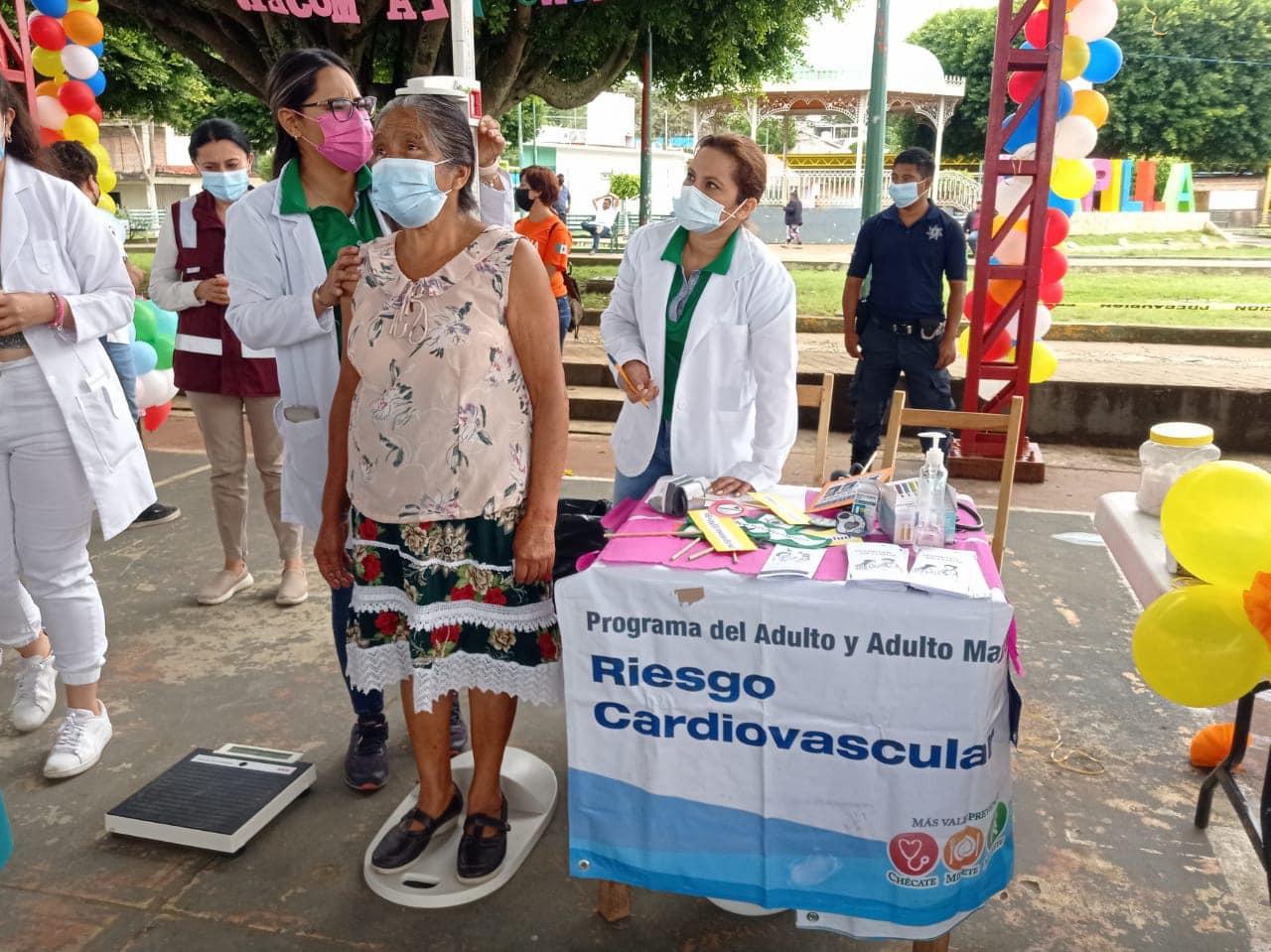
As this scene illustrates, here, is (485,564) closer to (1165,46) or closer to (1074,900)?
(1074,900)

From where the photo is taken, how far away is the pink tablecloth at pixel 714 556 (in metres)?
1.90

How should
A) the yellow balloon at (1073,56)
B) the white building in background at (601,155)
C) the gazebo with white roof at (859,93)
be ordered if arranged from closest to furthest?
the yellow balloon at (1073,56), the gazebo with white roof at (859,93), the white building in background at (601,155)

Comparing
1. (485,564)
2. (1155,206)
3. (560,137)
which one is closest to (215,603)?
(485,564)

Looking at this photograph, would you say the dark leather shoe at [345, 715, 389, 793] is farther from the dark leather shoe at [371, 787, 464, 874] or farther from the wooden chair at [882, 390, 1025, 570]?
the wooden chair at [882, 390, 1025, 570]

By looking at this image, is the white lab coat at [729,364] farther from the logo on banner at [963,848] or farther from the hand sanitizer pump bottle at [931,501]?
the logo on banner at [963,848]

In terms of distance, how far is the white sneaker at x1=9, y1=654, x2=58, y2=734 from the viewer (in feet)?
9.68

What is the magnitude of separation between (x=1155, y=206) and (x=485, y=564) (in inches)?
1324

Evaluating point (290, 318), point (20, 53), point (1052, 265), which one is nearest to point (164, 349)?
point (20, 53)

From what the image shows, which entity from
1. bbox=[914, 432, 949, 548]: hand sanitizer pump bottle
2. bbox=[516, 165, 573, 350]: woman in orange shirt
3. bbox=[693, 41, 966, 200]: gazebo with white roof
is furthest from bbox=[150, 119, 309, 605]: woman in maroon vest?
bbox=[693, 41, 966, 200]: gazebo with white roof

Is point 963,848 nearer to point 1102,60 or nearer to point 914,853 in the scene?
point 914,853

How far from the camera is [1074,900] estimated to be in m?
2.21

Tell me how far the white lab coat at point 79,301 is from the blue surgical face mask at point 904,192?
3.45m

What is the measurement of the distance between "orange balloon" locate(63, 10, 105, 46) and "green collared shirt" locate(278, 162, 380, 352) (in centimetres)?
500

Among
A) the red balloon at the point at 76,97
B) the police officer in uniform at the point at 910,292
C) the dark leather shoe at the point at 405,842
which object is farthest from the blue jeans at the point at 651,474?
the red balloon at the point at 76,97
